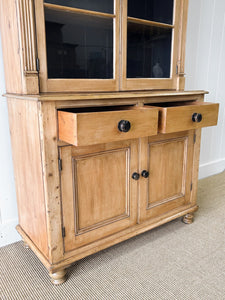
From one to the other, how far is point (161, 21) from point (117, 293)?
1.37 meters

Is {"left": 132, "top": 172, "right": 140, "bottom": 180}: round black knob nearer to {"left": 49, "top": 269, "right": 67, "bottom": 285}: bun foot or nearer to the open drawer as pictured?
the open drawer

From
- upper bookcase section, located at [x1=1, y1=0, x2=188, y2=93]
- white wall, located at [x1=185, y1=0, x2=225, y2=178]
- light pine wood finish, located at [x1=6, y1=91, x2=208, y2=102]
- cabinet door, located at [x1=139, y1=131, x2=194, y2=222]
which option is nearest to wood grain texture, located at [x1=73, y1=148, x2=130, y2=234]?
cabinet door, located at [x1=139, y1=131, x2=194, y2=222]

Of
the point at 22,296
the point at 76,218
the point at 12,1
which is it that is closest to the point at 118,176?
the point at 76,218

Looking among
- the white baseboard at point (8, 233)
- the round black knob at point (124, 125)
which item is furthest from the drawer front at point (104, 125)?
the white baseboard at point (8, 233)

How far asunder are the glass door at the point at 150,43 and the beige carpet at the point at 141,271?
87 centimetres

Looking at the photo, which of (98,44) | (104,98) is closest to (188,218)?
(104,98)

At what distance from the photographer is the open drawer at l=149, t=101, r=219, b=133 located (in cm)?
122

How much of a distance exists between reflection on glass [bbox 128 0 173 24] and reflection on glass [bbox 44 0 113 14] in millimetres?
122

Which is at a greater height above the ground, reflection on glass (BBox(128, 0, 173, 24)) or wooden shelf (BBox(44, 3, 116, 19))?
reflection on glass (BBox(128, 0, 173, 24))

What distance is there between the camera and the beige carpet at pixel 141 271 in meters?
1.20

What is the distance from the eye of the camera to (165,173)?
5.01 feet

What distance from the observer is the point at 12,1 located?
1071 millimetres

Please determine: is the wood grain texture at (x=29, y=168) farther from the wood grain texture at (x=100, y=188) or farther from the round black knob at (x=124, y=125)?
the round black knob at (x=124, y=125)

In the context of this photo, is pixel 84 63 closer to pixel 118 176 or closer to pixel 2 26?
pixel 2 26
